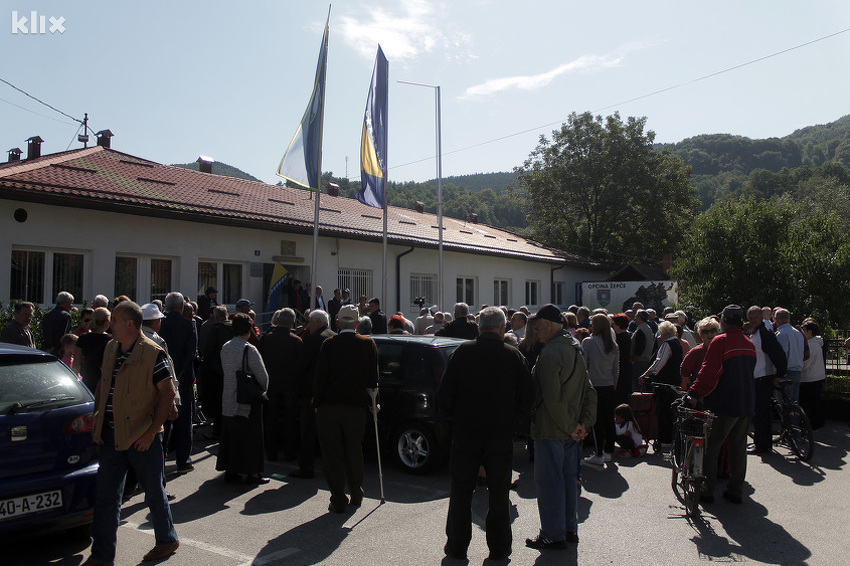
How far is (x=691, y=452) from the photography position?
6449 millimetres

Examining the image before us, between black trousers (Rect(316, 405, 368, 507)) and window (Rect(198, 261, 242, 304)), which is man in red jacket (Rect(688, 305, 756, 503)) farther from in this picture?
window (Rect(198, 261, 242, 304))

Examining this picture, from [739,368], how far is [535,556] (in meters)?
2.92

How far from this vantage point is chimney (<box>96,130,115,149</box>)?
63.6 ft

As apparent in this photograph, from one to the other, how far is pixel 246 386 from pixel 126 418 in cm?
249

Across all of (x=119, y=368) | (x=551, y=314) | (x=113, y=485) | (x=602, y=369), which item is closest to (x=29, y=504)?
(x=113, y=485)

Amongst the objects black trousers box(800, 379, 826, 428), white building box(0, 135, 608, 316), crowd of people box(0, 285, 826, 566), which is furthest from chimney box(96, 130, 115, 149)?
black trousers box(800, 379, 826, 428)

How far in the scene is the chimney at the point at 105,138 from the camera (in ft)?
63.6

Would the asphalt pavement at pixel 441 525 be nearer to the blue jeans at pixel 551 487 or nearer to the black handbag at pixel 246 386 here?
the blue jeans at pixel 551 487

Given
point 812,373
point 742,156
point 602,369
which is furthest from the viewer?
point 742,156

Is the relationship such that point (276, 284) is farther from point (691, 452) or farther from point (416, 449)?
point (691, 452)

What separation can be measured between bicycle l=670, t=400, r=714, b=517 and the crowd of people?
0.23m

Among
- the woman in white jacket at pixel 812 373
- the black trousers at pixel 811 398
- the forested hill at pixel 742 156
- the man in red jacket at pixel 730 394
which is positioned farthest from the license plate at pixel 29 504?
the forested hill at pixel 742 156

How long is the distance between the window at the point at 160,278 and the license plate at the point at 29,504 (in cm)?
1002

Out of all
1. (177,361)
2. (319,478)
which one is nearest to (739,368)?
(319,478)
